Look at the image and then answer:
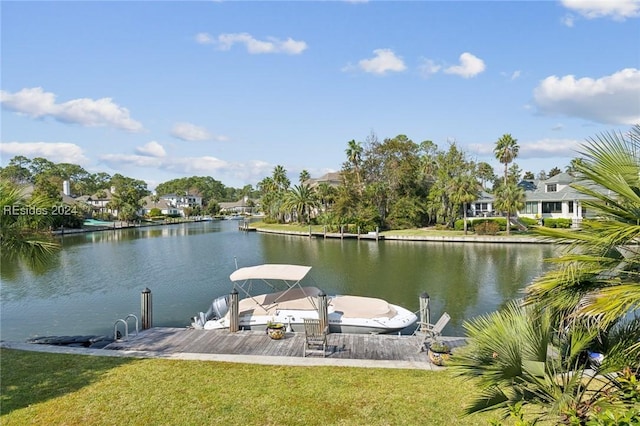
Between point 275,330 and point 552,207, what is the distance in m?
51.9

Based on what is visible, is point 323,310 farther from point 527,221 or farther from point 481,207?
Result: point 481,207

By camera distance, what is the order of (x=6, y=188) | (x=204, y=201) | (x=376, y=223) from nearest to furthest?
1. (x=6, y=188)
2. (x=376, y=223)
3. (x=204, y=201)

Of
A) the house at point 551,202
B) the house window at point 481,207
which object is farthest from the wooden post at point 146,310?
the house window at point 481,207

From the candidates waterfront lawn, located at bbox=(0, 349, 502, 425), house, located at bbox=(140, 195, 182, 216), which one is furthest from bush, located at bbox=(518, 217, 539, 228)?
house, located at bbox=(140, 195, 182, 216)

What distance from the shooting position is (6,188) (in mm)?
7930

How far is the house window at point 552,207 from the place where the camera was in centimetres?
5204

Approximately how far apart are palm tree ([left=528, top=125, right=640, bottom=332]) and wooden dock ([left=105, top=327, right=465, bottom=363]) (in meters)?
6.86

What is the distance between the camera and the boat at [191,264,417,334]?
42.9 ft

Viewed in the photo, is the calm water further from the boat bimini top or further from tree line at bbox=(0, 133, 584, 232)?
tree line at bbox=(0, 133, 584, 232)

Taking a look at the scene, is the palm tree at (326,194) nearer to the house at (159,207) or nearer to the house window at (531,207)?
the house window at (531,207)

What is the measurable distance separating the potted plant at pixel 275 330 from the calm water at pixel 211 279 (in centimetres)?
488

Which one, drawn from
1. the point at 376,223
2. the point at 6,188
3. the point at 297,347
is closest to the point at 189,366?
the point at 297,347

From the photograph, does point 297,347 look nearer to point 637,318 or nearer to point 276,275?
point 276,275

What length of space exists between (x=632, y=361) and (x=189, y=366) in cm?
835
